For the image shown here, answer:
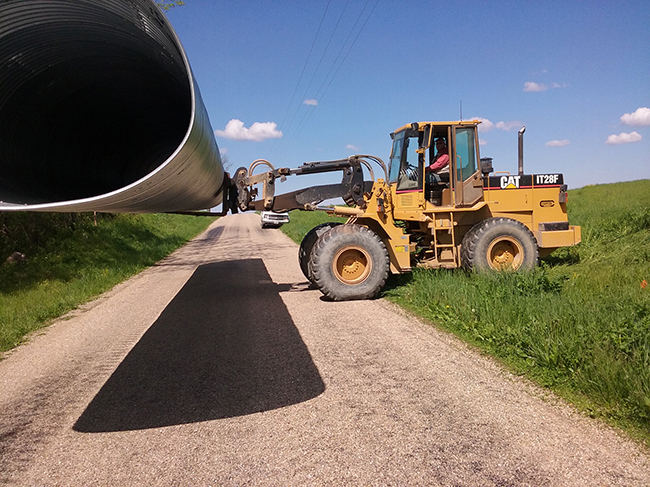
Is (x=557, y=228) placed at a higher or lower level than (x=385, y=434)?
higher

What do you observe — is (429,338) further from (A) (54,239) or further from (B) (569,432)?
(A) (54,239)

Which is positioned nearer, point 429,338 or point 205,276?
point 429,338

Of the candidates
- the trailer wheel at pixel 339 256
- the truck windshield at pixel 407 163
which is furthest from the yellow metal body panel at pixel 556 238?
the trailer wheel at pixel 339 256

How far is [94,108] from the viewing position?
472cm

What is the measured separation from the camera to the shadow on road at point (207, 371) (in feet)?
11.8

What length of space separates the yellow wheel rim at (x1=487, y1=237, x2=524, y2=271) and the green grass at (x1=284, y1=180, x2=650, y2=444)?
555 mm

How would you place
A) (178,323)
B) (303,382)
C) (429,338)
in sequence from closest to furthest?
(303,382) → (429,338) → (178,323)

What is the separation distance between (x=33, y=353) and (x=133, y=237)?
12.2 meters

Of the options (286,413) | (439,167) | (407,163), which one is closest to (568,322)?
(286,413)

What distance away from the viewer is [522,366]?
4.12 m

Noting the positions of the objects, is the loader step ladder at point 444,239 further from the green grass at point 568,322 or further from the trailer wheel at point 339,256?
the trailer wheel at point 339,256

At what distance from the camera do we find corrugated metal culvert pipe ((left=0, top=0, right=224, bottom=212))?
314 cm

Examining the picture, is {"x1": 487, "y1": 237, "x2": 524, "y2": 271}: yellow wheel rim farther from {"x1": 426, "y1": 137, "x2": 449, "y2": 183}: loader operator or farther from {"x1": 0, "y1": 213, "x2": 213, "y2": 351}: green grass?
{"x1": 0, "y1": 213, "x2": 213, "y2": 351}: green grass

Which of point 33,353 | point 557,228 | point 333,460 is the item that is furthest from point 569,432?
point 557,228
